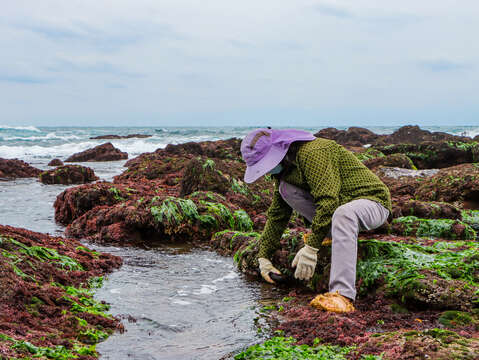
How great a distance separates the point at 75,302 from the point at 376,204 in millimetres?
2578

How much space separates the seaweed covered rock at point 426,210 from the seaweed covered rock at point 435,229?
545 mm

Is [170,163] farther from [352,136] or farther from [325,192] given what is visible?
[352,136]

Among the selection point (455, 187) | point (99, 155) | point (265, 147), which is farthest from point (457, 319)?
point (99, 155)

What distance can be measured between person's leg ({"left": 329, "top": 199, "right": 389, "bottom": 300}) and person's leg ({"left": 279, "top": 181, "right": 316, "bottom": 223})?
46 cm

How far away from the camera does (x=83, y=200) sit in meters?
8.33

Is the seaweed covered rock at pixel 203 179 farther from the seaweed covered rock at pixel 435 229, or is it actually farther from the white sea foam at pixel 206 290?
the white sea foam at pixel 206 290

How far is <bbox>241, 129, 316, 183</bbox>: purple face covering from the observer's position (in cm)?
366

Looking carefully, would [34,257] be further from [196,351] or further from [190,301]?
[196,351]

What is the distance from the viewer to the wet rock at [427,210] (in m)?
6.21

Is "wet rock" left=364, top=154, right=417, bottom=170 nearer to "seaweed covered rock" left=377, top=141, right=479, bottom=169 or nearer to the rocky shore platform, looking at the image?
"seaweed covered rock" left=377, top=141, right=479, bottom=169

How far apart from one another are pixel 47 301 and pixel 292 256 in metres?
2.32

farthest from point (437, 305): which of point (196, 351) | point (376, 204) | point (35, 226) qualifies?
point (35, 226)

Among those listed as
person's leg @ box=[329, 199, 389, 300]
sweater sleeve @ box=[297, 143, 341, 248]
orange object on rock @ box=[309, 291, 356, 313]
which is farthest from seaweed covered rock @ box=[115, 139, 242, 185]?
orange object on rock @ box=[309, 291, 356, 313]

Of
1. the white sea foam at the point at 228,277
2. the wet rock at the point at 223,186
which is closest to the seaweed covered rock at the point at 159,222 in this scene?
the wet rock at the point at 223,186
